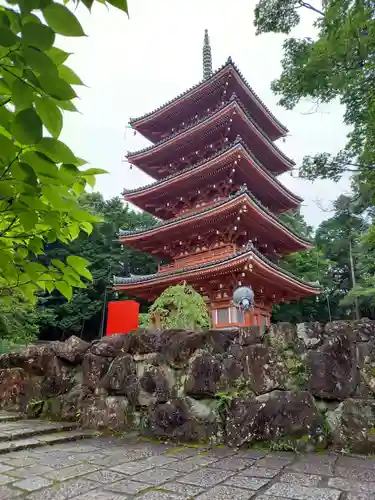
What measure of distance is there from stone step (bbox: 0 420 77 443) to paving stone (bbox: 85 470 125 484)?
177 cm

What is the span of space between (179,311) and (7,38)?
617 cm

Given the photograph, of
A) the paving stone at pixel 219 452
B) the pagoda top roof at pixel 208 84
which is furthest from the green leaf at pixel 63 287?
the pagoda top roof at pixel 208 84

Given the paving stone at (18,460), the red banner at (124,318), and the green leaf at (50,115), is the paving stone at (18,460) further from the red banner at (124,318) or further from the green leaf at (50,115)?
the green leaf at (50,115)

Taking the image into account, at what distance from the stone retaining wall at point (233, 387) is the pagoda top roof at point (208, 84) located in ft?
34.5

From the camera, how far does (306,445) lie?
3385mm

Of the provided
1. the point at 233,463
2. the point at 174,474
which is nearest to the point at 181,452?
the point at 233,463

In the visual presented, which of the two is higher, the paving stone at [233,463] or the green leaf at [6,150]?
the green leaf at [6,150]

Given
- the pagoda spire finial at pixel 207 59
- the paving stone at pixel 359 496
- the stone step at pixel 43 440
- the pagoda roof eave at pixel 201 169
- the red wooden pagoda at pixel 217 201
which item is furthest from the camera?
the pagoda spire finial at pixel 207 59

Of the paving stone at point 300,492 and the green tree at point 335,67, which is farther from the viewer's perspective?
the green tree at point 335,67

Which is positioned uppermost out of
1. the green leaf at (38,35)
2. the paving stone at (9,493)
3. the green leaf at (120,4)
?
the green leaf at (120,4)

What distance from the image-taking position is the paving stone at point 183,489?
2251 mm

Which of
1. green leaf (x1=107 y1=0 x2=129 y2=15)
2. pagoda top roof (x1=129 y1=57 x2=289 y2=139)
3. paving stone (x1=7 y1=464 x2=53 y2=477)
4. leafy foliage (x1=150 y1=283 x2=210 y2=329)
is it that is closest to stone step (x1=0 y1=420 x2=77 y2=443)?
paving stone (x1=7 y1=464 x2=53 y2=477)

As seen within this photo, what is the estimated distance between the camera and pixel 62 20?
77 centimetres

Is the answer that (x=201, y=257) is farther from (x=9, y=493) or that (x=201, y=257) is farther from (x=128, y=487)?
(x=9, y=493)
